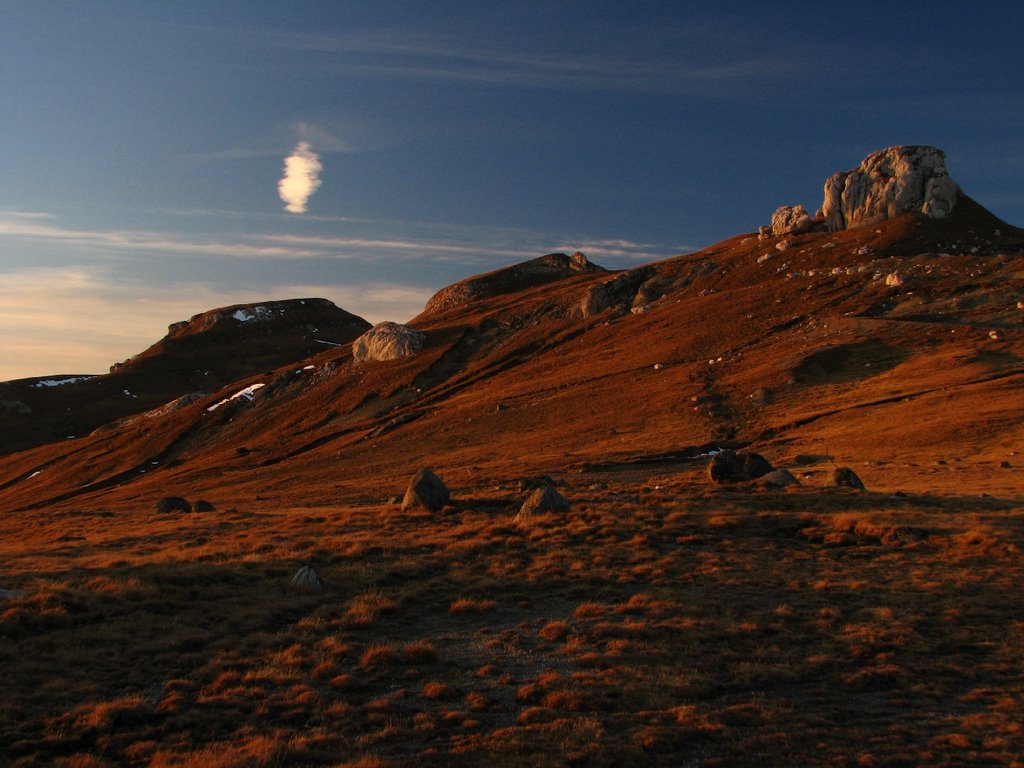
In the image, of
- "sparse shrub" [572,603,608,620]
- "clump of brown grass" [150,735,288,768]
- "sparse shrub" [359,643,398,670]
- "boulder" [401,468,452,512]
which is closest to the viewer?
"clump of brown grass" [150,735,288,768]

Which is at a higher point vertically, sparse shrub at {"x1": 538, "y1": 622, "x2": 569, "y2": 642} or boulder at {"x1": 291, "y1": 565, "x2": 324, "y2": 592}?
Result: boulder at {"x1": 291, "y1": 565, "x2": 324, "y2": 592}

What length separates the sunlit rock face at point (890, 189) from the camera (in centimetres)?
13138

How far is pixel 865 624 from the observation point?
1820 cm

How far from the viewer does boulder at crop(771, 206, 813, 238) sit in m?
146

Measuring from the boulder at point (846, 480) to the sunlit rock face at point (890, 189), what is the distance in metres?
118

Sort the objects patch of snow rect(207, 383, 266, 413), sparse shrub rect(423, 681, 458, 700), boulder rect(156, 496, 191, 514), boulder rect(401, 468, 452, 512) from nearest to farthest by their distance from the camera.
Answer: sparse shrub rect(423, 681, 458, 700) → boulder rect(401, 468, 452, 512) → boulder rect(156, 496, 191, 514) → patch of snow rect(207, 383, 266, 413)

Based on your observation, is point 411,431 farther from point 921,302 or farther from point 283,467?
point 921,302

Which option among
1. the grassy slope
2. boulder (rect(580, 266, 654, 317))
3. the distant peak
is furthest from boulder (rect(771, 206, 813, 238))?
the grassy slope

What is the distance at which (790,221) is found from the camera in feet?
491

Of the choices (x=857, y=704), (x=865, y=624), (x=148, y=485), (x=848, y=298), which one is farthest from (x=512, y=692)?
(x=848, y=298)

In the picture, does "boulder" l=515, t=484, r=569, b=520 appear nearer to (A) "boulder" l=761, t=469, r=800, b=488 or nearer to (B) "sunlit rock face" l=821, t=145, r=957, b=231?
(A) "boulder" l=761, t=469, r=800, b=488

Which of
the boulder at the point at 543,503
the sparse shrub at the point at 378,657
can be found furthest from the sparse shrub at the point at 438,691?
the boulder at the point at 543,503

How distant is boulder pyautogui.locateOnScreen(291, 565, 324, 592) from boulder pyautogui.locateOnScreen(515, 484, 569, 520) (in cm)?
1211

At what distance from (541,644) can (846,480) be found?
25.7m
